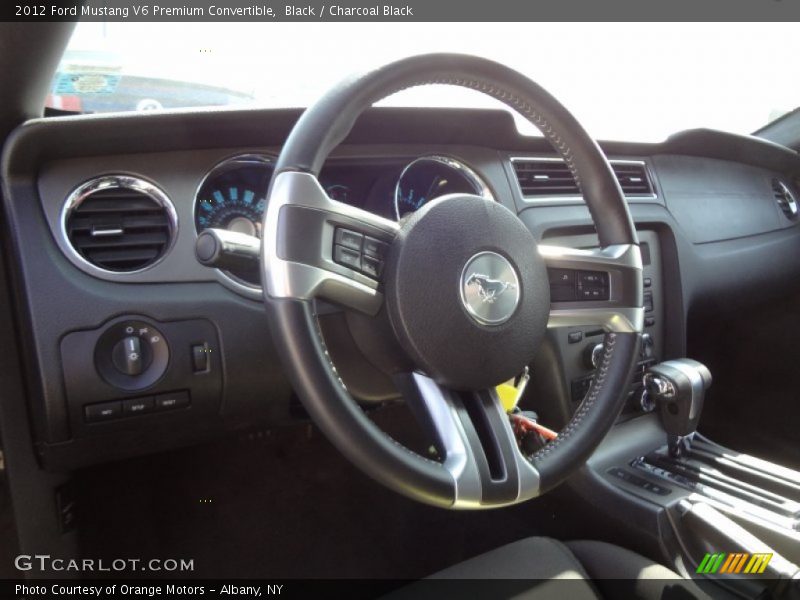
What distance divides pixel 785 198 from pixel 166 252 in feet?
7.58

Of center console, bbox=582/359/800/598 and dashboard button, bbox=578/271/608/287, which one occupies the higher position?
dashboard button, bbox=578/271/608/287

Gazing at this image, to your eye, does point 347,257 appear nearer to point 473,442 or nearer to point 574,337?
point 473,442

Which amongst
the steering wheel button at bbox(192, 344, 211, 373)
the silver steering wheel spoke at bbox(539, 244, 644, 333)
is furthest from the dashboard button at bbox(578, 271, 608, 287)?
the steering wheel button at bbox(192, 344, 211, 373)

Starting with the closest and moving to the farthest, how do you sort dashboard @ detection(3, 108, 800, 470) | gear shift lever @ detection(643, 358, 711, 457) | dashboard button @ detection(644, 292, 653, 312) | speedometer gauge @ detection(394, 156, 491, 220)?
dashboard @ detection(3, 108, 800, 470) → speedometer gauge @ detection(394, 156, 491, 220) → gear shift lever @ detection(643, 358, 711, 457) → dashboard button @ detection(644, 292, 653, 312)

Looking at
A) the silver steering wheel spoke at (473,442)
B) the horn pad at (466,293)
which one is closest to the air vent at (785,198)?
the horn pad at (466,293)

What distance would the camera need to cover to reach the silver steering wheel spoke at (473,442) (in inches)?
35.8

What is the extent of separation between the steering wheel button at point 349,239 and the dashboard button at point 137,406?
506 millimetres

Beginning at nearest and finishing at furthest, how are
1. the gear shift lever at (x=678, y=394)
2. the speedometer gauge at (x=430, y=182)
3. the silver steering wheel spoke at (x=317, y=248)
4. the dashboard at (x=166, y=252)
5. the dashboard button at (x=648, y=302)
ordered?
the silver steering wheel spoke at (x=317, y=248) < the dashboard at (x=166, y=252) < the speedometer gauge at (x=430, y=182) < the gear shift lever at (x=678, y=394) < the dashboard button at (x=648, y=302)

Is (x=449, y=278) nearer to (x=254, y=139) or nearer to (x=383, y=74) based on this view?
(x=383, y=74)

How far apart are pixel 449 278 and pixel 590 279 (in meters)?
0.31

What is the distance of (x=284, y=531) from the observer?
1.75 m

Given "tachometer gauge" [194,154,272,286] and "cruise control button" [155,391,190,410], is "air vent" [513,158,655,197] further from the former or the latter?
"cruise control button" [155,391,190,410]

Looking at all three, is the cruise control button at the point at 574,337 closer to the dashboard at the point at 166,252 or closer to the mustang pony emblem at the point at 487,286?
the dashboard at the point at 166,252

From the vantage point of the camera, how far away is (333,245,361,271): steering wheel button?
901 mm
